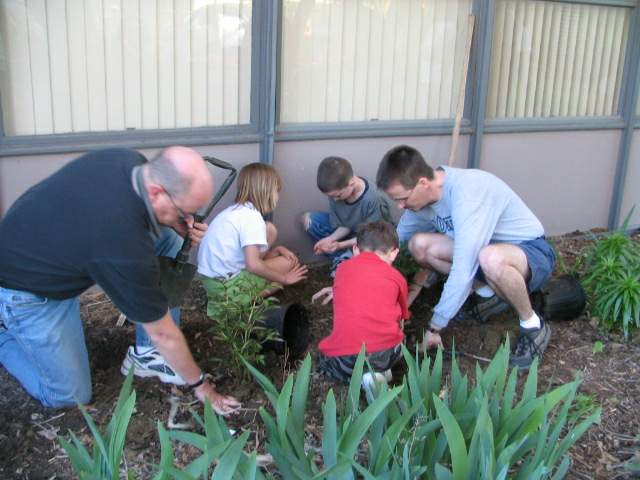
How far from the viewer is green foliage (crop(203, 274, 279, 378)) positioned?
11.1ft

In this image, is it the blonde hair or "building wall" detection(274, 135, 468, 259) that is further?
"building wall" detection(274, 135, 468, 259)

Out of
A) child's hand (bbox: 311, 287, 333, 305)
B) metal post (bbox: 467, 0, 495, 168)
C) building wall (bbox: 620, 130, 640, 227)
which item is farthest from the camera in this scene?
building wall (bbox: 620, 130, 640, 227)

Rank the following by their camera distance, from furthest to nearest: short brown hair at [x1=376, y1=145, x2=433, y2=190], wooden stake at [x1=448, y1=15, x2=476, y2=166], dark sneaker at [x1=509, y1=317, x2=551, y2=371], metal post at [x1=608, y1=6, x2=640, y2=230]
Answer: metal post at [x1=608, y1=6, x2=640, y2=230], wooden stake at [x1=448, y1=15, x2=476, y2=166], dark sneaker at [x1=509, y1=317, x2=551, y2=371], short brown hair at [x1=376, y1=145, x2=433, y2=190]

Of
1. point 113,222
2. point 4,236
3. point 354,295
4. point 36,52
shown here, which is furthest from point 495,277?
point 36,52

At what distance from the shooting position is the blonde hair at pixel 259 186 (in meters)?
4.02

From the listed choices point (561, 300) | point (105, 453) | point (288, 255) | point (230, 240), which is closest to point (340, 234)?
point (288, 255)

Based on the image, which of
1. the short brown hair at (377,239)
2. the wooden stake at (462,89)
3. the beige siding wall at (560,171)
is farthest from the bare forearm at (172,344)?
the beige siding wall at (560,171)

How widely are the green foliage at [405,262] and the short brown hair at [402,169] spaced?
80cm

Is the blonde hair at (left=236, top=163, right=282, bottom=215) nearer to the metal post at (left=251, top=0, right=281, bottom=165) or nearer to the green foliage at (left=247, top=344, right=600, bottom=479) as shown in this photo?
the metal post at (left=251, top=0, right=281, bottom=165)

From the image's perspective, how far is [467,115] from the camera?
541cm

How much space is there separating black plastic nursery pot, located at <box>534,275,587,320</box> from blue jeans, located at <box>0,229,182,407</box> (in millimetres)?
2494

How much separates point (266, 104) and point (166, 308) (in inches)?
83.6

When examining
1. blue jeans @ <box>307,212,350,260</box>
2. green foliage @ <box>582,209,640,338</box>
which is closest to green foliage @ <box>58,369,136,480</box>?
blue jeans @ <box>307,212,350,260</box>

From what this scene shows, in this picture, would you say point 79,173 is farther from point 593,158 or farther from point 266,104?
point 593,158
